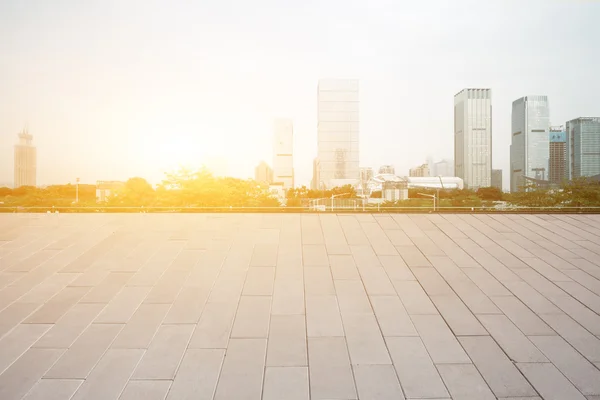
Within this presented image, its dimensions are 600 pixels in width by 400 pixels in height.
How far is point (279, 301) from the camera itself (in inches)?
221

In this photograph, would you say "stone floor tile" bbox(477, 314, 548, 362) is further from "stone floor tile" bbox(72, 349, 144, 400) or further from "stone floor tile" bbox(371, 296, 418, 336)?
"stone floor tile" bbox(72, 349, 144, 400)

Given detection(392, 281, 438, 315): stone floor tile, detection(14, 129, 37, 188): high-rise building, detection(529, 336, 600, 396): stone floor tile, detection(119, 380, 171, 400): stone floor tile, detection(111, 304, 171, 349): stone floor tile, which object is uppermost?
detection(14, 129, 37, 188): high-rise building

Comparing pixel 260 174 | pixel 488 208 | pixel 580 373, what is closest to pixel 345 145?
pixel 260 174

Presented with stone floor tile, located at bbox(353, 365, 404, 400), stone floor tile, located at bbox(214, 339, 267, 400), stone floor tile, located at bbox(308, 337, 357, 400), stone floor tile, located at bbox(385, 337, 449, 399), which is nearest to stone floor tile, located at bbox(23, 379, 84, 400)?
stone floor tile, located at bbox(214, 339, 267, 400)

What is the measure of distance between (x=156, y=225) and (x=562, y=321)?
806 centimetres

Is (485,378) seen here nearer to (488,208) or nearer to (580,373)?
(580,373)

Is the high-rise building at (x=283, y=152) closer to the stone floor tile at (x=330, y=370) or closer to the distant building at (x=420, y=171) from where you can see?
the distant building at (x=420, y=171)

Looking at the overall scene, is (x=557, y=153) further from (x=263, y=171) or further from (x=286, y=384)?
(x=263, y=171)

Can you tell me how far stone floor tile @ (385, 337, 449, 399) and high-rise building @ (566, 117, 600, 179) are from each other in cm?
7086

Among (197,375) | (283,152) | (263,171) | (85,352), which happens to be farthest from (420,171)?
(85,352)

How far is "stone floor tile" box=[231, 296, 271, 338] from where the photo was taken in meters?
4.90

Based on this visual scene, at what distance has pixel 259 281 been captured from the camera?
6.16 meters

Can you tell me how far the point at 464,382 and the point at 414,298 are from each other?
1682 mm

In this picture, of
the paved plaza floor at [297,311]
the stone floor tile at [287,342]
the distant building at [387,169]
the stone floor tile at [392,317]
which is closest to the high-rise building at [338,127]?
the distant building at [387,169]
